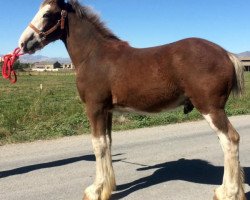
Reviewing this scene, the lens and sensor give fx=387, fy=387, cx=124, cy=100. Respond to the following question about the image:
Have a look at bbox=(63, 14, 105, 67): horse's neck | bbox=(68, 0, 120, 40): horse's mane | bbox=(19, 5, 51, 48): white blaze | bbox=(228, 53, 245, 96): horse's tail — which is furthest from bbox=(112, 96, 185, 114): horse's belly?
bbox=(19, 5, 51, 48): white blaze

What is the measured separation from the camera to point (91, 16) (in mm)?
5160

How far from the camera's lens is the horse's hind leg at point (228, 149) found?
14.2ft

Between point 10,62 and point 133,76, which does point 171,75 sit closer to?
point 133,76

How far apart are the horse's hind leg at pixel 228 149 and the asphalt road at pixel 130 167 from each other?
0.60m

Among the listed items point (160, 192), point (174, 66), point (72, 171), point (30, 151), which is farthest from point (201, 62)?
point (30, 151)

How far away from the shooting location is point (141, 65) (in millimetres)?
4695

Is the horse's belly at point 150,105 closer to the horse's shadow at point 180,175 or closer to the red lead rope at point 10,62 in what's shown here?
the horse's shadow at point 180,175

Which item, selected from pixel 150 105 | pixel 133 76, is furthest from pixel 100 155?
pixel 133 76

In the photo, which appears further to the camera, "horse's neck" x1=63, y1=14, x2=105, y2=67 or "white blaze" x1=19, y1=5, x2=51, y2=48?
"horse's neck" x1=63, y1=14, x2=105, y2=67

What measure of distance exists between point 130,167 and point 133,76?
7.56 feet

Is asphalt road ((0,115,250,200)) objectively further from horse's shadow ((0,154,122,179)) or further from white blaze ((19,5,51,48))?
white blaze ((19,5,51,48))

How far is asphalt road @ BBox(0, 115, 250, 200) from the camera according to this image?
5262 millimetres

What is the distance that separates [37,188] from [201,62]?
2.86 m

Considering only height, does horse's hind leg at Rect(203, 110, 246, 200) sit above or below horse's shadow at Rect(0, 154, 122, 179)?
above
